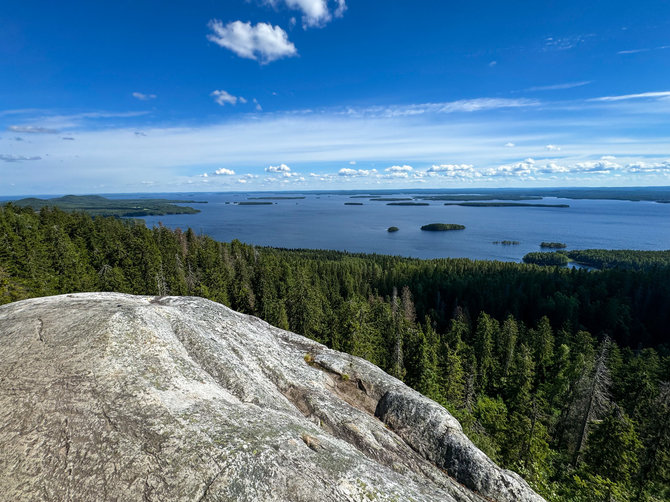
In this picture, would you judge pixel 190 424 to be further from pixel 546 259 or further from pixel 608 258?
pixel 608 258

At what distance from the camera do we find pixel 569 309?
95.6 meters

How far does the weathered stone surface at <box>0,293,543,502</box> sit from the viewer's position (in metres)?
7.20

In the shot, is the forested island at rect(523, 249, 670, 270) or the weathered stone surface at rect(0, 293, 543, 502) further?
the forested island at rect(523, 249, 670, 270)

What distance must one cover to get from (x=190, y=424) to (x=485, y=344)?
60586mm

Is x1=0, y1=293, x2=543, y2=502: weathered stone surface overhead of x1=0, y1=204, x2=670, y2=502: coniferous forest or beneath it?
overhead

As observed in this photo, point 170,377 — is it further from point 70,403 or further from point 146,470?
point 146,470

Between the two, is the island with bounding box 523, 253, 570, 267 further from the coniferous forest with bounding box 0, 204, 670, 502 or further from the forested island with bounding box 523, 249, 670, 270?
the coniferous forest with bounding box 0, 204, 670, 502

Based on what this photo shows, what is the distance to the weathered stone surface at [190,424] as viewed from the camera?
7.20 meters

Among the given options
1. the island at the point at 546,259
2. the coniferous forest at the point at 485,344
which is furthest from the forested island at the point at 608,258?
the coniferous forest at the point at 485,344

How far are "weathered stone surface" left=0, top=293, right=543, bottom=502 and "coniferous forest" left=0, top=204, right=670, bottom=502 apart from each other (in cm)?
1144

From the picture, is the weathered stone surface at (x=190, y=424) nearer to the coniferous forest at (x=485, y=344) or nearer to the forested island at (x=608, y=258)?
the coniferous forest at (x=485, y=344)

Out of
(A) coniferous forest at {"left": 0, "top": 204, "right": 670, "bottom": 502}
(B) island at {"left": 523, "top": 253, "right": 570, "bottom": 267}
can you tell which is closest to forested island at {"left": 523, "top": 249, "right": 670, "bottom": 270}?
(B) island at {"left": 523, "top": 253, "right": 570, "bottom": 267}

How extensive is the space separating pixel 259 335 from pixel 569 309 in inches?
4304

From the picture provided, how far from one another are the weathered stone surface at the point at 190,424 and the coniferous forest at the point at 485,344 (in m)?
11.4
